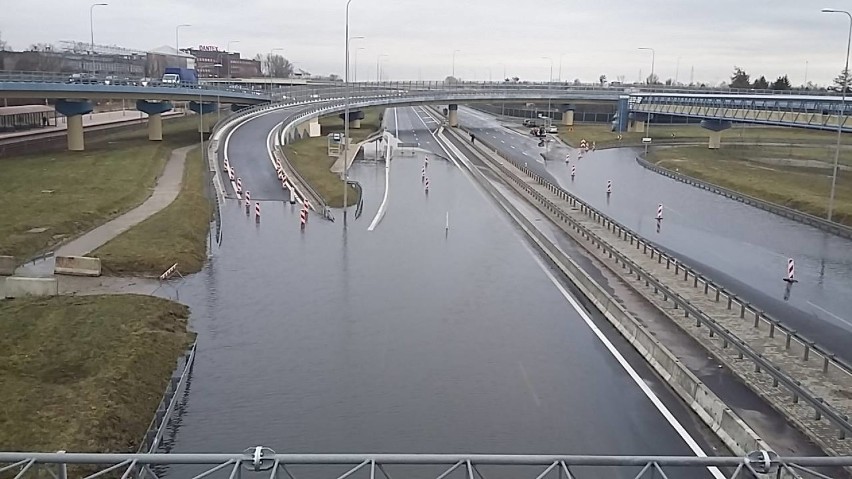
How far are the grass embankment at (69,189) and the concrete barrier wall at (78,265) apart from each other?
2955 mm

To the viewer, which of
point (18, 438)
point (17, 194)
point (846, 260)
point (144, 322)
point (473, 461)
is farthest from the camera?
point (17, 194)

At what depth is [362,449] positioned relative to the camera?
52.2 ft

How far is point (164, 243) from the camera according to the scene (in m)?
32.8

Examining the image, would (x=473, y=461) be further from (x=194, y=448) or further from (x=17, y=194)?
(x=17, y=194)

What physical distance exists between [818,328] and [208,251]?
78.2 ft

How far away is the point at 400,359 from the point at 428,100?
93.6 meters

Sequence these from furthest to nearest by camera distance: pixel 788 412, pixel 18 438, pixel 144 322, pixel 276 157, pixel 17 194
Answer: pixel 276 157, pixel 17 194, pixel 144 322, pixel 788 412, pixel 18 438

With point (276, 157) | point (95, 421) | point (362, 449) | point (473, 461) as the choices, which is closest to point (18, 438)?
point (95, 421)

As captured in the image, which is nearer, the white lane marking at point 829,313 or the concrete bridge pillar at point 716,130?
the white lane marking at point 829,313

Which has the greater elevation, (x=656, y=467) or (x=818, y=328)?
(x=656, y=467)

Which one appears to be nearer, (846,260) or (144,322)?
(144,322)

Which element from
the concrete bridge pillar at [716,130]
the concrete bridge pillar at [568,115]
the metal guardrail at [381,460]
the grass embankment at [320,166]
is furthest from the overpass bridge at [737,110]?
the metal guardrail at [381,460]

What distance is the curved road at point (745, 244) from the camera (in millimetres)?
25438

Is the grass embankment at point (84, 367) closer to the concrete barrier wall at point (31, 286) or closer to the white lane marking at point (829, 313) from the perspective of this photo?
the concrete barrier wall at point (31, 286)
